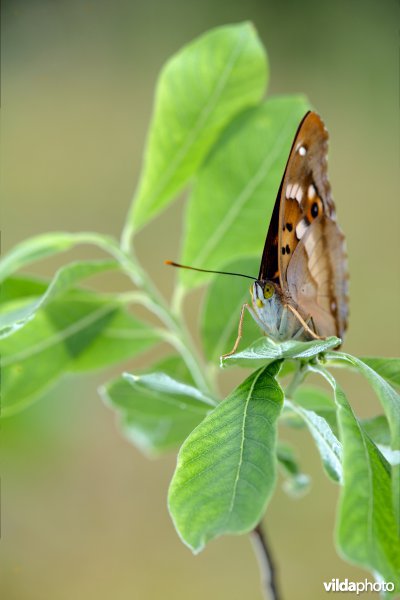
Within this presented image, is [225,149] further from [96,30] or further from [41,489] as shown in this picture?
[96,30]

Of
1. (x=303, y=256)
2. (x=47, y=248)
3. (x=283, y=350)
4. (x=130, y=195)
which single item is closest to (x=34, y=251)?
(x=47, y=248)

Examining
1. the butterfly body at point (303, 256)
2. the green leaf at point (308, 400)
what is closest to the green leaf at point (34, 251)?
the butterfly body at point (303, 256)

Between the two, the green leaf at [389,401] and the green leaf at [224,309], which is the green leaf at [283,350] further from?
the green leaf at [224,309]

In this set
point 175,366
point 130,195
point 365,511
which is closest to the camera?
point 365,511

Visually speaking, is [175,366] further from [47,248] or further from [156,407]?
[47,248]

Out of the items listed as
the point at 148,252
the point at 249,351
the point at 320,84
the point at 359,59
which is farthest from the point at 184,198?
the point at 249,351

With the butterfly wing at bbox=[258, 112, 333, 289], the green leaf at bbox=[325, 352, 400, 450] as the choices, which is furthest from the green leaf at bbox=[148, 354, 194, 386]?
the green leaf at bbox=[325, 352, 400, 450]

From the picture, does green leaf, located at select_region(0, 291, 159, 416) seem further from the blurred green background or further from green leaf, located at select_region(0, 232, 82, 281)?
the blurred green background
